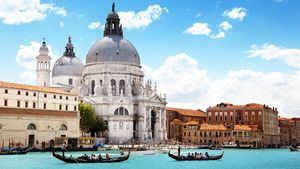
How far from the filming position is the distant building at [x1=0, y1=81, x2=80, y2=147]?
57000 millimetres

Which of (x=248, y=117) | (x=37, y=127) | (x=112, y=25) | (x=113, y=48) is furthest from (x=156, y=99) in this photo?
(x=37, y=127)

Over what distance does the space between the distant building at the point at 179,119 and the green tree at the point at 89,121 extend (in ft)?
68.0

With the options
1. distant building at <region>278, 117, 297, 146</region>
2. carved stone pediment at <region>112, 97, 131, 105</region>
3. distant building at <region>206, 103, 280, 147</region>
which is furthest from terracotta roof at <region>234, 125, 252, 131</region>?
carved stone pediment at <region>112, 97, 131, 105</region>

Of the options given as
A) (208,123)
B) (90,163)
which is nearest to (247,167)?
(90,163)

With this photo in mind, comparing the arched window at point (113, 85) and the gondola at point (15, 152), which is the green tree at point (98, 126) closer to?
the arched window at point (113, 85)

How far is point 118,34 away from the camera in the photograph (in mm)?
89875

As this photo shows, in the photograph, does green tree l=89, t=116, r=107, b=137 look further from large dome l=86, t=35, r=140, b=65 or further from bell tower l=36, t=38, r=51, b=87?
bell tower l=36, t=38, r=51, b=87

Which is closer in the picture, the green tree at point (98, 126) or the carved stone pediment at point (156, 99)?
the green tree at point (98, 126)

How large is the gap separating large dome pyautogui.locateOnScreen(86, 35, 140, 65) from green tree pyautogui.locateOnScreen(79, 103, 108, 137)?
1066cm

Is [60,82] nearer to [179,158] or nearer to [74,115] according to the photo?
[74,115]

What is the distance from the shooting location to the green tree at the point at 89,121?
7519 cm

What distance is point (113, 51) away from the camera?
8650cm

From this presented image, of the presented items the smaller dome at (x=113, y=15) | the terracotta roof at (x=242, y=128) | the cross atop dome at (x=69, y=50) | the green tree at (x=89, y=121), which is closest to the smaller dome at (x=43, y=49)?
the cross atop dome at (x=69, y=50)

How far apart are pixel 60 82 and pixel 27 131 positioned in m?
33.9
